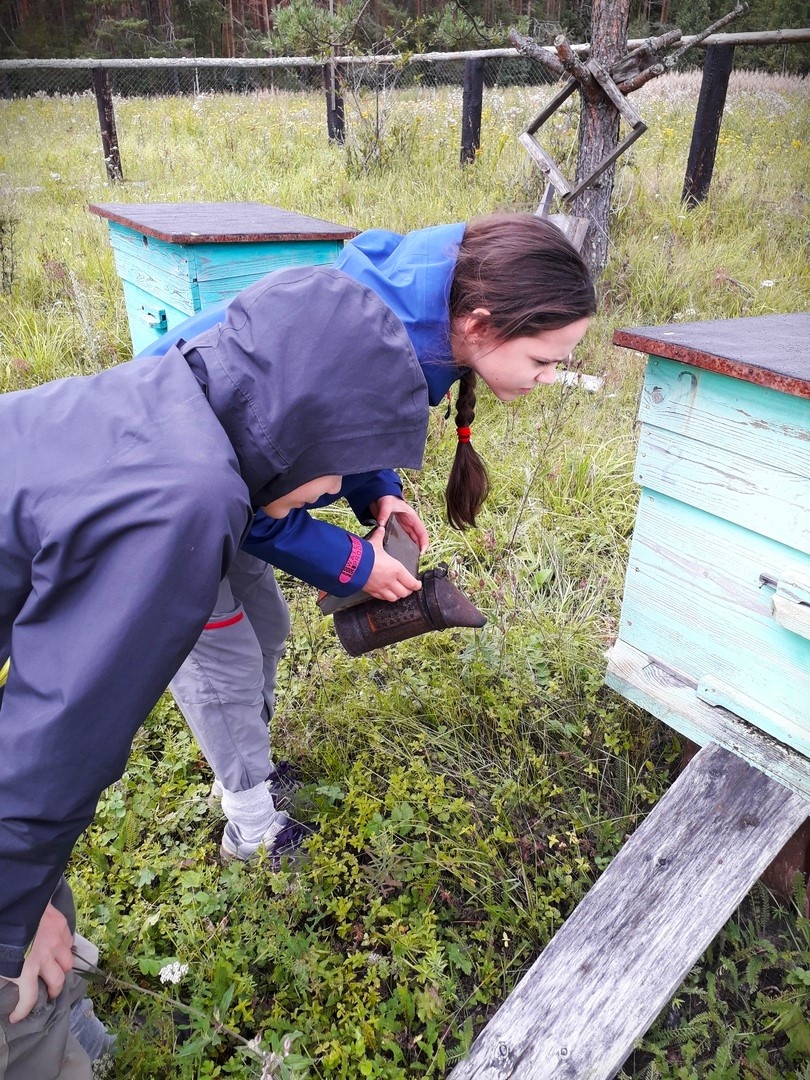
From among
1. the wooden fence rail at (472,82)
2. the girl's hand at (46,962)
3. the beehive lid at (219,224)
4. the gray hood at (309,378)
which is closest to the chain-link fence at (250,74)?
the wooden fence rail at (472,82)

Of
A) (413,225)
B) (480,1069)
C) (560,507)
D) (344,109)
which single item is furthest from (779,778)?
(344,109)

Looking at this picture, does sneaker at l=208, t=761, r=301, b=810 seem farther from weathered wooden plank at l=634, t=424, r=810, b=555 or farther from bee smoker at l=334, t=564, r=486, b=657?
weathered wooden plank at l=634, t=424, r=810, b=555

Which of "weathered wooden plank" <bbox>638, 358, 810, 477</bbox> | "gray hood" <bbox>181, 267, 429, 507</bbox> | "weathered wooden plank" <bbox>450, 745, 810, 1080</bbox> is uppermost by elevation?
"gray hood" <bbox>181, 267, 429, 507</bbox>

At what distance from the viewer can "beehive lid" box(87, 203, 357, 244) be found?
288 centimetres

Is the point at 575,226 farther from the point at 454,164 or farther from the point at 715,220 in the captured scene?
the point at 454,164

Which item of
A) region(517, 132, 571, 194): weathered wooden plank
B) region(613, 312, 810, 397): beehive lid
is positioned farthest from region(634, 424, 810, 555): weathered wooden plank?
region(517, 132, 571, 194): weathered wooden plank

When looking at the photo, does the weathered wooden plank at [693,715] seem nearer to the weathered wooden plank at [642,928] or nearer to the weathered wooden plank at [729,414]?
the weathered wooden plank at [642,928]

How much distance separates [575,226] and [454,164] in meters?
4.27

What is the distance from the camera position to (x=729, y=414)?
165 centimetres

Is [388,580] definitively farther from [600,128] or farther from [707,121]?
[707,121]

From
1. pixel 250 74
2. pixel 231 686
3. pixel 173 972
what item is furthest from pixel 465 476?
pixel 250 74

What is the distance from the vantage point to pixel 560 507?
3490 millimetres

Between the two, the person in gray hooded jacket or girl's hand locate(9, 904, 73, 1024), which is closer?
the person in gray hooded jacket

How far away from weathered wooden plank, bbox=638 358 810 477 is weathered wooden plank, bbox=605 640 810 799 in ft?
2.18
